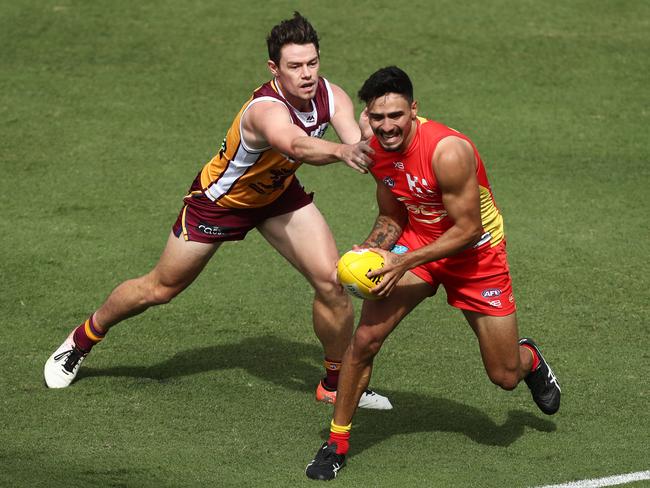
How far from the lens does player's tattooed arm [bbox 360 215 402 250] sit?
7.68 metres

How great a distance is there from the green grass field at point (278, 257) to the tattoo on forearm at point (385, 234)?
4.69 feet

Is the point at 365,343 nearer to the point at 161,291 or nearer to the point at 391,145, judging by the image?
the point at 391,145

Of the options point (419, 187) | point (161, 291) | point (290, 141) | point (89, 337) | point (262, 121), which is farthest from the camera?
point (89, 337)

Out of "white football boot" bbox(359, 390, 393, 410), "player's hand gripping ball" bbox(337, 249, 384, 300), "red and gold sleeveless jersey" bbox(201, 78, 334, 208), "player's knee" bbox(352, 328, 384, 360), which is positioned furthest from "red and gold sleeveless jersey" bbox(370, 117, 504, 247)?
"white football boot" bbox(359, 390, 393, 410)

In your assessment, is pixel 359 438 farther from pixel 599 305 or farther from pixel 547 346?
pixel 599 305

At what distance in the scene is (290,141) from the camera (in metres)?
7.55

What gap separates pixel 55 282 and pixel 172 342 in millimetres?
1674

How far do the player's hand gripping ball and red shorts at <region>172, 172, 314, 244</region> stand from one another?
1566 mm

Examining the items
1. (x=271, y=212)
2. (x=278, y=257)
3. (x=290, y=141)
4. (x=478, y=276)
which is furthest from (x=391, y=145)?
(x=278, y=257)

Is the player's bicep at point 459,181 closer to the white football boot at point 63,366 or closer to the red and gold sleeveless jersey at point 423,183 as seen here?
the red and gold sleeveless jersey at point 423,183

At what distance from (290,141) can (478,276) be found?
151 cm

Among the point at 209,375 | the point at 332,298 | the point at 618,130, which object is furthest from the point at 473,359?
the point at 618,130

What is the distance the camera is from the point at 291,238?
28.4ft

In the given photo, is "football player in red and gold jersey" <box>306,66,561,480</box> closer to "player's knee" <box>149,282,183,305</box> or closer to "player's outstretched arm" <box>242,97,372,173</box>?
"player's outstretched arm" <box>242,97,372,173</box>
